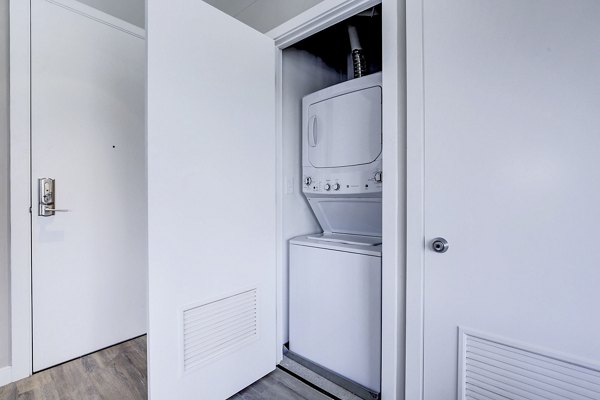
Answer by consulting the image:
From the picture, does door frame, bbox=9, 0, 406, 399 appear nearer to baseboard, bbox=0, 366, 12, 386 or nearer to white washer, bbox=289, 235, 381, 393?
baseboard, bbox=0, 366, 12, 386

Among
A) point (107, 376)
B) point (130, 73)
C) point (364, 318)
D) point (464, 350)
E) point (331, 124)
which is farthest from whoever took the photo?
point (130, 73)

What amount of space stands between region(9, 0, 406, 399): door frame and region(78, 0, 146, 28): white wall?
0.08 metres

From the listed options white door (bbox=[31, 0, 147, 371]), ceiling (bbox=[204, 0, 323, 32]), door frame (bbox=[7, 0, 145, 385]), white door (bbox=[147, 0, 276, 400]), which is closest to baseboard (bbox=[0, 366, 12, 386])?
door frame (bbox=[7, 0, 145, 385])

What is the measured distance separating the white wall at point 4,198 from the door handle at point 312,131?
1.81m

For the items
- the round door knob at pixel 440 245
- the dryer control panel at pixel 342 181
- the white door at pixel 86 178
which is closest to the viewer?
the round door knob at pixel 440 245

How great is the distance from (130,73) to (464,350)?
2.67 meters

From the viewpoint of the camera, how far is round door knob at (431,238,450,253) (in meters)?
1.19

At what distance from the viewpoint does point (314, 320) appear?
1843 mm

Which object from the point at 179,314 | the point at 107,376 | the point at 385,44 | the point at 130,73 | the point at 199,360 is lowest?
the point at 107,376

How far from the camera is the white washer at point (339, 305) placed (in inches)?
61.7

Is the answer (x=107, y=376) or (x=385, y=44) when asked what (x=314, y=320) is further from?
(x=385, y=44)

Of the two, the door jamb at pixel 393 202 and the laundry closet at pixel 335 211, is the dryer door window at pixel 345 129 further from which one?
the door jamb at pixel 393 202

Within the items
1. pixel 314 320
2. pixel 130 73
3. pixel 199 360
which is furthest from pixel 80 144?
pixel 314 320

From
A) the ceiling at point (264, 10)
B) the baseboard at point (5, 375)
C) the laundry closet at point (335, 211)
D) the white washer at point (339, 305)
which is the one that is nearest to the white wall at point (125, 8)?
the ceiling at point (264, 10)
